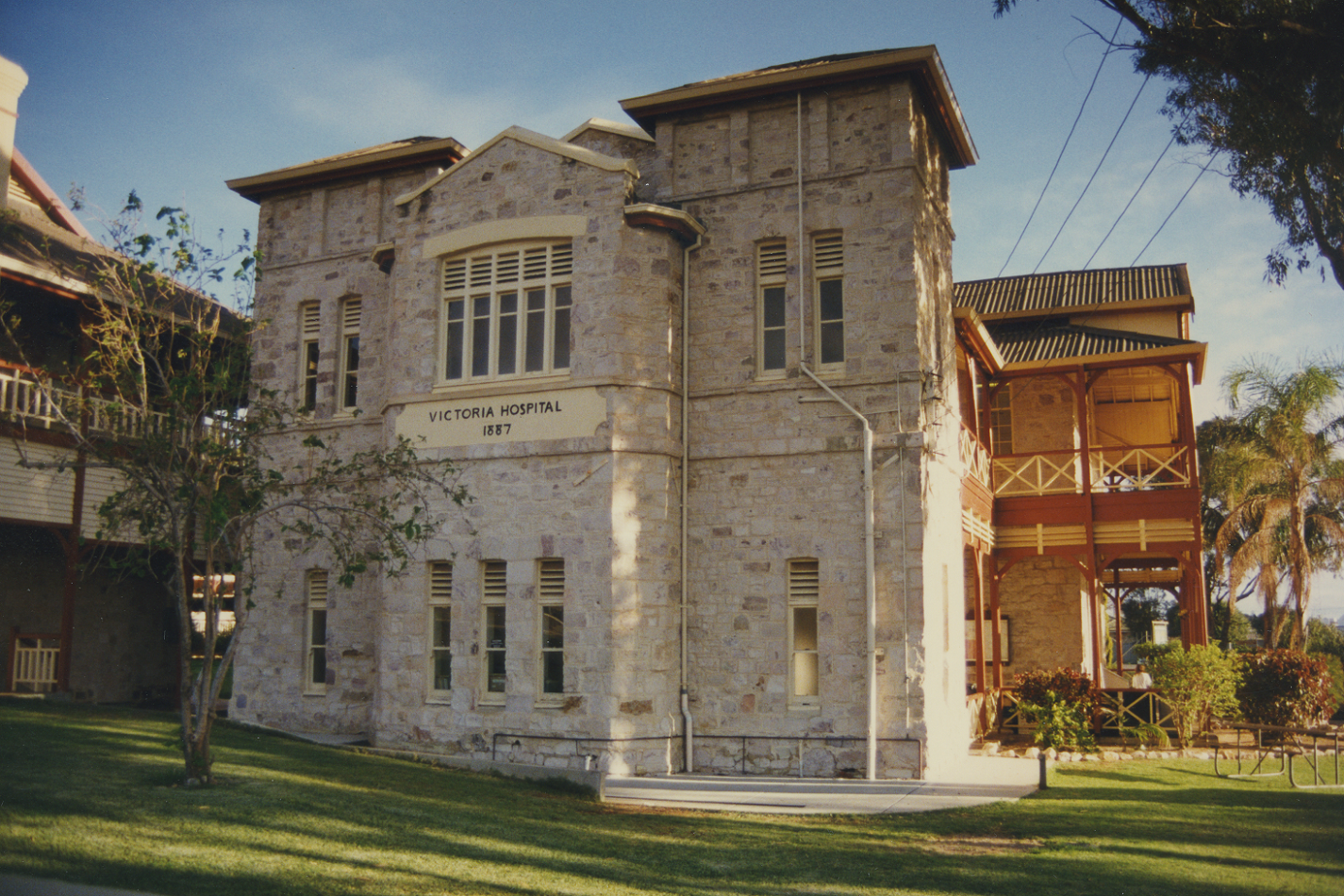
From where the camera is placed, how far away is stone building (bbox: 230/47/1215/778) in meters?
14.9

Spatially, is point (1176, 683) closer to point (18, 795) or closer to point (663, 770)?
point (663, 770)

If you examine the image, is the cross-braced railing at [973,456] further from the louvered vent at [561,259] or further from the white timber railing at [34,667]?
the white timber railing at [34,667]

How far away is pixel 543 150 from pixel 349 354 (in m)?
5.62

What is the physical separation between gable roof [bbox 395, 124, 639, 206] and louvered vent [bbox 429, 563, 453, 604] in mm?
5886

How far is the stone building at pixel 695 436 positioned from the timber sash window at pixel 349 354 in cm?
240

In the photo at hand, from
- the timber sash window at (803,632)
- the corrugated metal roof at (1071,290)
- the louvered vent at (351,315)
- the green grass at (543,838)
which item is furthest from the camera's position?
the corrugated metal roof at (1071,290)

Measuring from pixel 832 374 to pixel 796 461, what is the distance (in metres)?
1.37

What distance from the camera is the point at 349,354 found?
1941cm

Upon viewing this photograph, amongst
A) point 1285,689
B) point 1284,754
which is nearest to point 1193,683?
point 1284,754

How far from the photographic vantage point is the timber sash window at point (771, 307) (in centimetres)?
1625

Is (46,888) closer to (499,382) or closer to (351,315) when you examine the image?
(499,382)

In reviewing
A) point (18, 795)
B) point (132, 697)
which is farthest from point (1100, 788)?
point (132, 697)

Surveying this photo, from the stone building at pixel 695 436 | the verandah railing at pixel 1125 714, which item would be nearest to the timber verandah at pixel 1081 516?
the verandah railing at pixel 1125 714

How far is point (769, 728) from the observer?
15.1 meters
